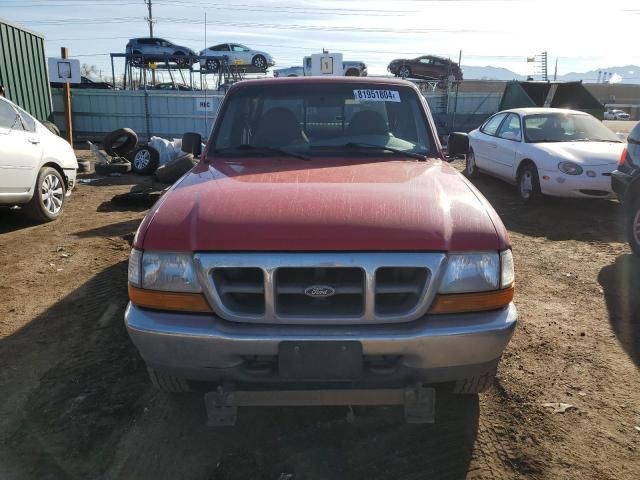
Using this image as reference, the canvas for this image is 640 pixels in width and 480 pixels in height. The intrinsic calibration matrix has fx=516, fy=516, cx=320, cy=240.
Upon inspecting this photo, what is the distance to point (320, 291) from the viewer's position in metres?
2.26

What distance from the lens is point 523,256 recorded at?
5965 mm

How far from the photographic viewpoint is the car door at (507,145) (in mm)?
9180

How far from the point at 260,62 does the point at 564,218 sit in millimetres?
25018

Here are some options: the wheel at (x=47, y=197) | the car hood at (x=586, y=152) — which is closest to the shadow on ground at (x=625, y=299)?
the car hood at (x=586, y=152)

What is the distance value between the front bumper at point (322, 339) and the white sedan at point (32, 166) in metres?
5.09

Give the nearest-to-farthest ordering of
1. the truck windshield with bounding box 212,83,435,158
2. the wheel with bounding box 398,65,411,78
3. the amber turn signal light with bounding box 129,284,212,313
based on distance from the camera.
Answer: the amber turn signal light with bounding box 129,284,212,313 → the truck windshield with bounding box 212,83,435,158 → the wheel with bounding box 398,65,411,78

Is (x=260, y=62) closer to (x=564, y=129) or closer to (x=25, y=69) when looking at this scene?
(x=25, y=69)

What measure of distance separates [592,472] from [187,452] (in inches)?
79.4

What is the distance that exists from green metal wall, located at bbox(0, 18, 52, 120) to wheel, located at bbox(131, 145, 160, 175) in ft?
10.7

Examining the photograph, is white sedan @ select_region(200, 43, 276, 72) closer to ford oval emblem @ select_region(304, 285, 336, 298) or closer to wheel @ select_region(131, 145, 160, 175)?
wheel @ select_region(131, 145, 160, 175)

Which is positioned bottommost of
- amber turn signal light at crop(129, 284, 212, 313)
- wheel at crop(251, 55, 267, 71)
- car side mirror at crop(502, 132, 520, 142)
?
amber turn signal light at crop(129, 284, 212, 313)

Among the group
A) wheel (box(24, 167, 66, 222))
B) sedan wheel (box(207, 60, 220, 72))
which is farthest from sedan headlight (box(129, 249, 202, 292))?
sedan wheel (box(207, 60, 220, 72))

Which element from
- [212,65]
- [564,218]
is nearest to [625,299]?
[564,218]

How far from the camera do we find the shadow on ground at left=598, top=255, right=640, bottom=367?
3911mm
